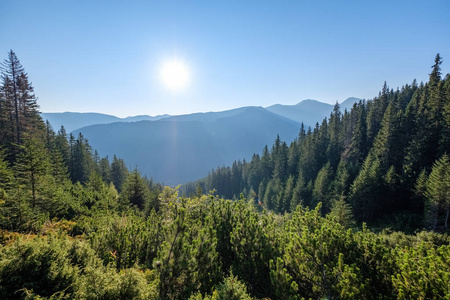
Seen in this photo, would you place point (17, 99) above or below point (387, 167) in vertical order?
above

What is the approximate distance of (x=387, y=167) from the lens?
46656 millimetres

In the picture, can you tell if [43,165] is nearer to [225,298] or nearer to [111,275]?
[111,275]

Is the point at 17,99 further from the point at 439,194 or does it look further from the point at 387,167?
the point at 387,167

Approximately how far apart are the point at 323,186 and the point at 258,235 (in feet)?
147

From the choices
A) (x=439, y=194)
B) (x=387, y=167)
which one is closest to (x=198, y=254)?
(x=439, y=194)

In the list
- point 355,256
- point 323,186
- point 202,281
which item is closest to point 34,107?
point 202,281

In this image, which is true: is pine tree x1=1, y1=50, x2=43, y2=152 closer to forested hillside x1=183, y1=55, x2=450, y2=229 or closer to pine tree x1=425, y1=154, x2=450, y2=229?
forested hillside x1=183, y1=55, x2=450, y2=229

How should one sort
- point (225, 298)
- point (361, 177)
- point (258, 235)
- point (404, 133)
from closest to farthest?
point (225, 298) < point (258, 235) < point (361, 177) < point (404, 133)

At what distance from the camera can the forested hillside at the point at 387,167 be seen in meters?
32.2

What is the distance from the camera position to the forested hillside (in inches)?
1267

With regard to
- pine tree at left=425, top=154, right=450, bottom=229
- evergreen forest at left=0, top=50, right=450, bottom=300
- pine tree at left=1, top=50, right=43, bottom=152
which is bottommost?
pine tree at left=425, top=154, right=450, bottom=229

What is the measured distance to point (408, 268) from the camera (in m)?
5.38

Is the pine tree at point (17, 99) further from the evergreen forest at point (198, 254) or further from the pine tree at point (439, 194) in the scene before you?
the pine tree at point (439, 194)

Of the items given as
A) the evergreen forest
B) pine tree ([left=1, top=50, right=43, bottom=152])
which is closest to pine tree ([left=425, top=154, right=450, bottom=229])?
the evergreen forest
